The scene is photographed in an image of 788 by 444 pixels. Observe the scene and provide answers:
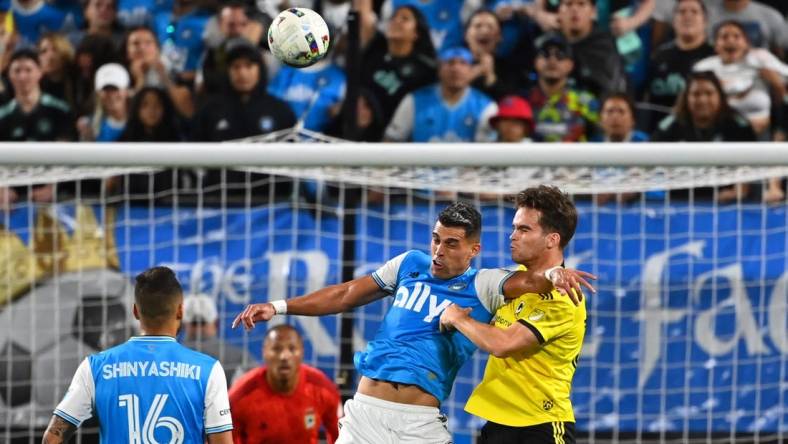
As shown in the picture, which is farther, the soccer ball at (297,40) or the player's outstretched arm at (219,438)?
the soccer ball at (297,40)

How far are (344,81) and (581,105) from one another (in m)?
1.75

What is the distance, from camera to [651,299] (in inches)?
329

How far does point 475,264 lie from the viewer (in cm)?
841

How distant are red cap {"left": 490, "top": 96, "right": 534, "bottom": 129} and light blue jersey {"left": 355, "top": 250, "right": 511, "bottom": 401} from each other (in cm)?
357

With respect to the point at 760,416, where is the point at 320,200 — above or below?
above

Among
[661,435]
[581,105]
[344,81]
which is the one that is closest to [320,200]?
[344,81]

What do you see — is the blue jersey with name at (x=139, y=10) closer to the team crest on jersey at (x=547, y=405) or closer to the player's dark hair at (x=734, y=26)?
the player's dark hair at (x=734, y=26)

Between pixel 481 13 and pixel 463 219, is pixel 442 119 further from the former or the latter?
pixel 463 219

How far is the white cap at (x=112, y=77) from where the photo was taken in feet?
32.0

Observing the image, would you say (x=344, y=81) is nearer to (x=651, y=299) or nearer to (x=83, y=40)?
(x=83, y=40)

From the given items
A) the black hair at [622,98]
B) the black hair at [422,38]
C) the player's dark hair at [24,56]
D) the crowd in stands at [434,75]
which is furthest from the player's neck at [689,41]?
the player's dark hair at [24,56]

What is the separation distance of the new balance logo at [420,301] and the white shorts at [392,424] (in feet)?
1.34

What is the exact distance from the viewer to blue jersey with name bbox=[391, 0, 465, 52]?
33.0 feet

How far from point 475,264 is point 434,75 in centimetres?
189
